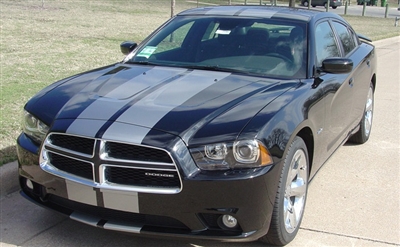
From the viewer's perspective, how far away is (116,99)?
3574 mm

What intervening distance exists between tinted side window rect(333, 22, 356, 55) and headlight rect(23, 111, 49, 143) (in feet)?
10.5

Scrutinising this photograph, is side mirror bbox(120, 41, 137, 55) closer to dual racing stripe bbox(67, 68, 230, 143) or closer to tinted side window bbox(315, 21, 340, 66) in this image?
dual racing stripe bbox(67, 68, 230, 143)

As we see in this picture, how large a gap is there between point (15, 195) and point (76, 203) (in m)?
1.31

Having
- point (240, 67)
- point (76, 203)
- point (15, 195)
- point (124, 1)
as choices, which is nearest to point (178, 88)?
point (240, 67)

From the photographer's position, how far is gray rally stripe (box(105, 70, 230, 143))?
324 cm

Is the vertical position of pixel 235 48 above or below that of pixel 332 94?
above

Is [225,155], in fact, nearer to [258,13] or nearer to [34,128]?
[34,128]

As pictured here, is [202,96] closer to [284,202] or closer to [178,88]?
[178,88]

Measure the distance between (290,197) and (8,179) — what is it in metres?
2.43

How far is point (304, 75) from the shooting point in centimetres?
421

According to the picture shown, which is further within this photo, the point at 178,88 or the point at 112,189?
the point at 178,88

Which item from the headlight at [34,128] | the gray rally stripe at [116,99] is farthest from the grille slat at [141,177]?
the headlight at [34,128]

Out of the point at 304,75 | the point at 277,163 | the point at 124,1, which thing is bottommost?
the point at 124,1

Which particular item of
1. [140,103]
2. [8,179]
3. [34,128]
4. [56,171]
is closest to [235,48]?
[140,103]
